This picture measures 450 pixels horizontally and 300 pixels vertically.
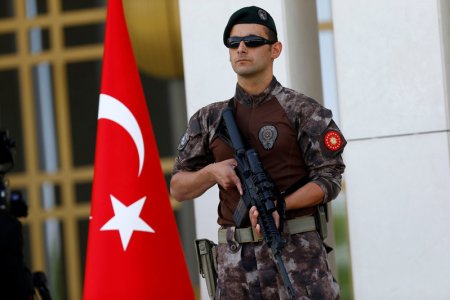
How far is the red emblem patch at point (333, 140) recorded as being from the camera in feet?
14.0

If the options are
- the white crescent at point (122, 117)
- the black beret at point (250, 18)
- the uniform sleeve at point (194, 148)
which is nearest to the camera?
the black beret at point (250, 18)

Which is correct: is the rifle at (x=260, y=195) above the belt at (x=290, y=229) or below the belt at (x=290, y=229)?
above

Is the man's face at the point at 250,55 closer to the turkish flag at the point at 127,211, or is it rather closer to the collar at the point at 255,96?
the collar at the point at 255,96

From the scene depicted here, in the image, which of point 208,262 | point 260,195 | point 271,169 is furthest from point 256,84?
point 208,262

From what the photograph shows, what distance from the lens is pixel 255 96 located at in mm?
4383

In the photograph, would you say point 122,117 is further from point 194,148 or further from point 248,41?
point 248,41

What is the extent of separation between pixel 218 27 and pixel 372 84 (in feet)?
3.02

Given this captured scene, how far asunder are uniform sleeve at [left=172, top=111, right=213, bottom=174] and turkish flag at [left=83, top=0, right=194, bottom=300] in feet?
4.80

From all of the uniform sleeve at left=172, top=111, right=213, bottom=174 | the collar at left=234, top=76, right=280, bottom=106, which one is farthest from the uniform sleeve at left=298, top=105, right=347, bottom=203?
the uniform sleeve at left=172, top=111, right=213, bottom=174

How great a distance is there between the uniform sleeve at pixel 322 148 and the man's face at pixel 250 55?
0.25 m

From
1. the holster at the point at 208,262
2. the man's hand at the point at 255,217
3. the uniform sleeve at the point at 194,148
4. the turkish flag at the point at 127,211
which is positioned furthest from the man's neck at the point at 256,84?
the turkish flag at the point at 127,211

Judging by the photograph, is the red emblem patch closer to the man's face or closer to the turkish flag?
the man's face

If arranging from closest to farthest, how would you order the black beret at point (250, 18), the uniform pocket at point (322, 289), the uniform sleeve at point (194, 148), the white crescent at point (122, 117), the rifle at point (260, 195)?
1. the rifle at point (260, 195)
2. the uniform pocket at point (322, 289)
3. the black beret at point (250, 18)
4. the uniform sleeve at point (194, 148)
5. the white crescent at point (122, 117)

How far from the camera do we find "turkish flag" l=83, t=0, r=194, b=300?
19.6ft
